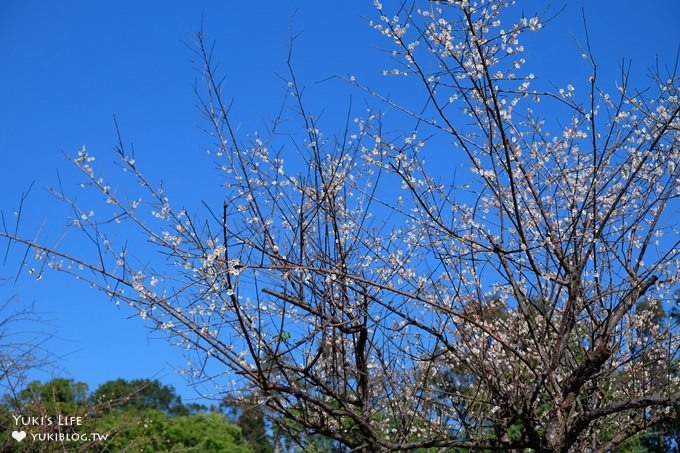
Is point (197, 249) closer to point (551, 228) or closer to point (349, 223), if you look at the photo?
point (349, 223)

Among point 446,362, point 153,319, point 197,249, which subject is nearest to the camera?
point 153,319

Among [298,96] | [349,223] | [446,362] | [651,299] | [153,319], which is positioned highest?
[298,96]

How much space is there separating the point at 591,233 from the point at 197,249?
2058 millimetres

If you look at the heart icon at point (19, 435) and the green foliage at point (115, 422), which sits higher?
the green foliage at point (115, 422)

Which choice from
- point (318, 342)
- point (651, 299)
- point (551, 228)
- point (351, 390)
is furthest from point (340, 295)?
point (651, 299)

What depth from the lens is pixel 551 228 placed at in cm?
392

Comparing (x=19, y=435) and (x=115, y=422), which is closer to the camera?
(x=19, y=435)

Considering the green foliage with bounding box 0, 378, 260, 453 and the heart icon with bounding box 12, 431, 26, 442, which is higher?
the green foliage with bounding box 0, 378, 260, 453

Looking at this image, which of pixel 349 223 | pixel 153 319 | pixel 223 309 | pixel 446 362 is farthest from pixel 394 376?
Answer: pixel 153 319

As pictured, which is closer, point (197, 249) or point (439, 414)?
point (197, 249)

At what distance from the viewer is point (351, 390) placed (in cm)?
476

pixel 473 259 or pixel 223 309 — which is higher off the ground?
pixel 473 259

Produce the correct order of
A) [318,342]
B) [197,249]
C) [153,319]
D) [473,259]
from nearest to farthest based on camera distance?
[153,319]
[197,249]
[473,259]
[318,342]

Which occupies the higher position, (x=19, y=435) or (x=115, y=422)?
(x=115, y=422)
